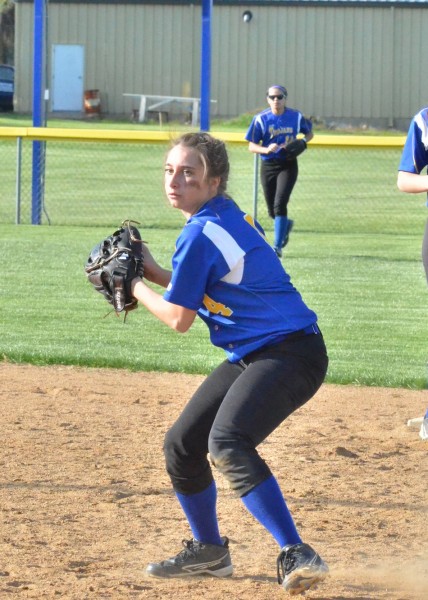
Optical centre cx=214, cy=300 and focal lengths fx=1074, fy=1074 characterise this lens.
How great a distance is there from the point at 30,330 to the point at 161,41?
27299 millimetres

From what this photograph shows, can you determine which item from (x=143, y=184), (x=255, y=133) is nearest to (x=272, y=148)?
(x=255, y=133)

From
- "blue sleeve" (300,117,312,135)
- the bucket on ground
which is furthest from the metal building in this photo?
"blue sleeve" (300,117,312,135)

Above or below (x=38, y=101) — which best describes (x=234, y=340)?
below

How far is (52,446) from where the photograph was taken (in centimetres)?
564

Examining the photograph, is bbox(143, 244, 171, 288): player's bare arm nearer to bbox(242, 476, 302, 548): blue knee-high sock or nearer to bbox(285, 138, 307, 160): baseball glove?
bbox(242, 476, 302, 548): blue knee-high sock

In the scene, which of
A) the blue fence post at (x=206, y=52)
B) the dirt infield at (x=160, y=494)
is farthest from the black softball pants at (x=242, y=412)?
the blue fence post at (x=206, y=52)

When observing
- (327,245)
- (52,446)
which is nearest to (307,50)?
(327,245)

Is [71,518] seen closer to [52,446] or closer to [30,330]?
[52,446]

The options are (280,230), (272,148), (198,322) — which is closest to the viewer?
(198,322)

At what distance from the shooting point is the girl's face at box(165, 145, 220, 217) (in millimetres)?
3686

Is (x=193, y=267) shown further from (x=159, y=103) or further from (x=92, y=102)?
(x=92, y=102)

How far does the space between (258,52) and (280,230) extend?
75.1 ft

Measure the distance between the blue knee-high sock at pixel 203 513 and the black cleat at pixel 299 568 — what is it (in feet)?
1.30

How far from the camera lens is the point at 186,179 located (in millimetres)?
3697
